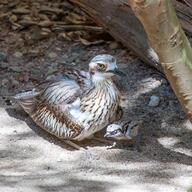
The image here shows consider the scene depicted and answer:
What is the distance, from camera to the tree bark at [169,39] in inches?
155

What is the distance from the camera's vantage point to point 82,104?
18.1 ft

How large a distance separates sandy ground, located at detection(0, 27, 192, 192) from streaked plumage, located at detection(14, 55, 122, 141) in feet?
0.52

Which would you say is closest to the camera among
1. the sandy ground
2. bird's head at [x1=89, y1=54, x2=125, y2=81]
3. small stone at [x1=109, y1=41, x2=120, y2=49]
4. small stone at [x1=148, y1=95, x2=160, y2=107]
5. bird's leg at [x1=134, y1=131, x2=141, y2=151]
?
the sandy ground

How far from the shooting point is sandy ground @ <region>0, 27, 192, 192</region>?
199 inches

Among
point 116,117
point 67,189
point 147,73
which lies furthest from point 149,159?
point 147,73

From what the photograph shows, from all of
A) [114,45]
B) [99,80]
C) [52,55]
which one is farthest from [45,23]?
[99,80]

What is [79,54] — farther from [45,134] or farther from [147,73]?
[45,134]

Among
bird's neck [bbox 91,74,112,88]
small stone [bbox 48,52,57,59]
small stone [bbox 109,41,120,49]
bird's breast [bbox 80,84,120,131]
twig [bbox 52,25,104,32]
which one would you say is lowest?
small stone [bbox 48,52,57,59]

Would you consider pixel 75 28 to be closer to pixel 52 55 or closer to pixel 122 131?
pixel 52 55

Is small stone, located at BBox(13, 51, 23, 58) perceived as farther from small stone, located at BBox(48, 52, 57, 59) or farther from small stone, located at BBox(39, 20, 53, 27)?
small stone, located at BBox(39, 20, 53, 27)

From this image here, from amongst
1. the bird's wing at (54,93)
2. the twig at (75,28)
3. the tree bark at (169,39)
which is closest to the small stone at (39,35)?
the twig at (75,28)

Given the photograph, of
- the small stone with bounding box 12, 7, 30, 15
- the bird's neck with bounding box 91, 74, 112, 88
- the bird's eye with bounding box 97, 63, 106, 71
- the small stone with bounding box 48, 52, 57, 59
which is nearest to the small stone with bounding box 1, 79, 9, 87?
the small stone with bounding box 48, 52, 57, 59

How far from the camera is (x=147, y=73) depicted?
21.7ft

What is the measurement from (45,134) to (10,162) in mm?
520
